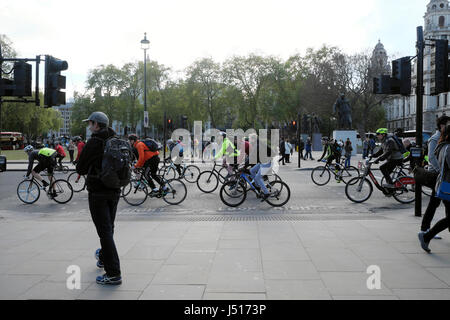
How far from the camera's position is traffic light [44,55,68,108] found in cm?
836

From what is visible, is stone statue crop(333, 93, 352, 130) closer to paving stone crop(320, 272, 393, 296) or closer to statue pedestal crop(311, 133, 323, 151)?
statue pedestal crop(311, 133, 323, 151)

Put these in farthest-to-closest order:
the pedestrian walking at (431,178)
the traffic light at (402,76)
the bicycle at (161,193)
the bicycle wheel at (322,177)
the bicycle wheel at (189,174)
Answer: the bicycle wheel at (189,174)
the bicycle wheel at (322,177)
the bicycle at (161,193)
the traffic light at (402,76)
the pedestrian walking at (431,178)

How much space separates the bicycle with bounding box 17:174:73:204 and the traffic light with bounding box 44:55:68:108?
8.85ft

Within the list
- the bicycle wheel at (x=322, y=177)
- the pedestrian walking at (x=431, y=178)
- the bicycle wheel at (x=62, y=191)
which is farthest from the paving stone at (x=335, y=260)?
the bicycle wheel at (x=322, y=177)

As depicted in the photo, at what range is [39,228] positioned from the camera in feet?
23.3

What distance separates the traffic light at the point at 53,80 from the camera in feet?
27.4

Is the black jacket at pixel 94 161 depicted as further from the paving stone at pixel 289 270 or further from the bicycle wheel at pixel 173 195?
the bicycle wheel at pixel 173 195

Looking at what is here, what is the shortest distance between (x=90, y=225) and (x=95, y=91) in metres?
61.1

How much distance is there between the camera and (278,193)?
30.9 ft

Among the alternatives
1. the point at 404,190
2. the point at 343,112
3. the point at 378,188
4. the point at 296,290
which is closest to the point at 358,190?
the point at 378,188

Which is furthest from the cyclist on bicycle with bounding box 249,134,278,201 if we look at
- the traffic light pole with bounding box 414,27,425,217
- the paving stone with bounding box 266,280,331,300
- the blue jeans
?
the paving stone with bounding box 266,280,331,300

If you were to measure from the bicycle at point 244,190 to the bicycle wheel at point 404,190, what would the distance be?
8.99 ft

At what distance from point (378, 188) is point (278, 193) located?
2568mm

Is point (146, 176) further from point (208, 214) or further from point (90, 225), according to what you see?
point (90, 225)
